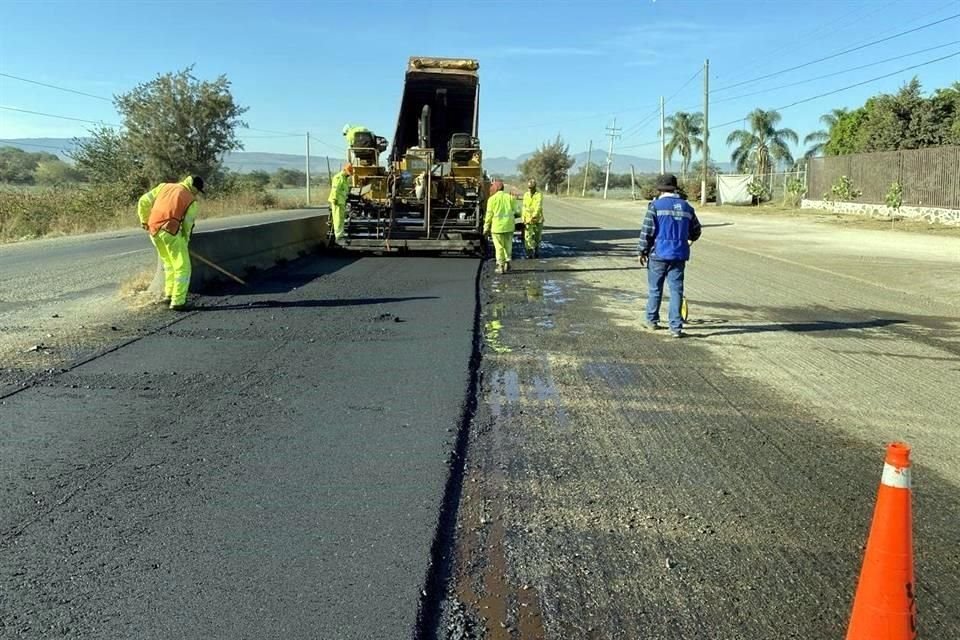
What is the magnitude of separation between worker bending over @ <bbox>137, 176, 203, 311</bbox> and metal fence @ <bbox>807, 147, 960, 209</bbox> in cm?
2652

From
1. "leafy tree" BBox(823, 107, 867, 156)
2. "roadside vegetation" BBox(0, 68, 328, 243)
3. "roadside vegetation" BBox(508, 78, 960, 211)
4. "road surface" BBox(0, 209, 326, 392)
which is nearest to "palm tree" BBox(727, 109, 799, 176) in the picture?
"roadside vegetation" BBox(508, 78, 960, 211)

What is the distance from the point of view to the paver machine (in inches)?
661

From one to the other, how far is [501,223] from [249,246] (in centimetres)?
446

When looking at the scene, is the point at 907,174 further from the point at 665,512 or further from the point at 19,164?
the point at 19,164

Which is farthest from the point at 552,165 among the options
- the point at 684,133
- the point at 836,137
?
the point at 836,137

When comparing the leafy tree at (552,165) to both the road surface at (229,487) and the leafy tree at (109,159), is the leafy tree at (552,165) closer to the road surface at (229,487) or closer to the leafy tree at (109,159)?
the leafy tree at (109,159)

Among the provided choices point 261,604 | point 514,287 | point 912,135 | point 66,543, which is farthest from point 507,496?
point 912,135

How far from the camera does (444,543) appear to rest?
3693mm

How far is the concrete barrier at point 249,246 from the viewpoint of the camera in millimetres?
11000

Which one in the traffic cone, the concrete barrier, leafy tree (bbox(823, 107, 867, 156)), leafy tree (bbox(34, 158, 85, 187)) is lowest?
the traffic cone

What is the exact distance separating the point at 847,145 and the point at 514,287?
3854cm

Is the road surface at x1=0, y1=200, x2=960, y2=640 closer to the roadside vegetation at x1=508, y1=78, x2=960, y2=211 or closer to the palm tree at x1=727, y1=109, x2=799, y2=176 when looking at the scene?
the roadside vegetation at x1=508, y1=78, x2=960, y2=211

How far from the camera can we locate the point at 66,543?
359 centimetres

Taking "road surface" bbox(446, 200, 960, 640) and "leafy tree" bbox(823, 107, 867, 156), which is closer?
"road surface" bbox(446, 200, 960, 640)
